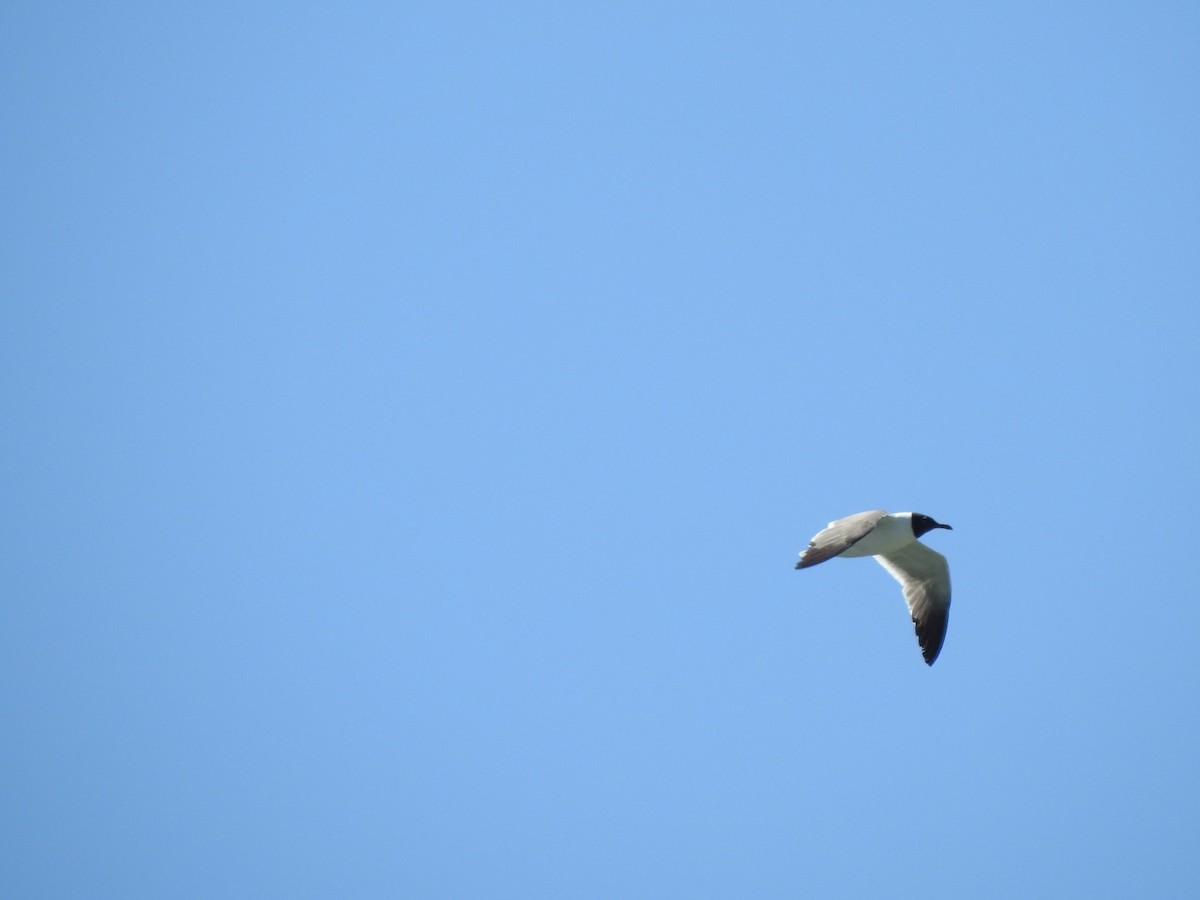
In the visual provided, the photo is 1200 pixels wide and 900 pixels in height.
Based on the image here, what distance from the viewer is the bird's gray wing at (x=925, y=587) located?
13523mm

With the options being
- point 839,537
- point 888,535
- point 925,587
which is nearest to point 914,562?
point 925,587

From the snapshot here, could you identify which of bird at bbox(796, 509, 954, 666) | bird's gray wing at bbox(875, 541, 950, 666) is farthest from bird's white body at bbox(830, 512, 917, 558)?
bird's gray wing at bbox(875, 541, 950, 666)

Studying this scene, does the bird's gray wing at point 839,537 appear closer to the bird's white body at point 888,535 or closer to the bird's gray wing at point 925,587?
the bird's white body at point 888,535

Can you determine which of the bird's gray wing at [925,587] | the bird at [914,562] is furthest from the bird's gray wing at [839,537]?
the bird's gray wing at [925,587]

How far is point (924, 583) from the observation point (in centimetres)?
1380

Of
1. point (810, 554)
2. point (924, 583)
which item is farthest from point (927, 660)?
point (810, 554)

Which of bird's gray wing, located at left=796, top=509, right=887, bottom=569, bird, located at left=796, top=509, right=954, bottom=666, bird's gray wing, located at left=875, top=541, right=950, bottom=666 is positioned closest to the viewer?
bird's gray wing, located at left=796, top=509, right=887, bottom=569

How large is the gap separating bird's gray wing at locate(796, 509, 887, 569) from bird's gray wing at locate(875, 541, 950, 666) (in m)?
1.17

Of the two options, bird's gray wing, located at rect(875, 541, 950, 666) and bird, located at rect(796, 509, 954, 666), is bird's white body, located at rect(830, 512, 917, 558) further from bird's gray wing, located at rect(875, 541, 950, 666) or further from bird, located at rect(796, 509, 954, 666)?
bird's gray wing, located at rect(875, 541, 950, 666)

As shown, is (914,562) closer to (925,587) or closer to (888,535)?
(925,587)

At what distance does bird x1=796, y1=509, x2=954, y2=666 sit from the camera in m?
12.7

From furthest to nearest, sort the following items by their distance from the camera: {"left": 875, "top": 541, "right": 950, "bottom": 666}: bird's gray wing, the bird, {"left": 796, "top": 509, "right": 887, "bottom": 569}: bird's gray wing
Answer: {"left": 875, "top": 541, "right": 950, "bottom": 666}: bird's gray wing → the bird → {"left": 796, "top": 509, "right": 887, "bottom": 569}: bird's gray wing

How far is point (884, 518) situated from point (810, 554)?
217cm

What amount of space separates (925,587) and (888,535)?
1.32m
